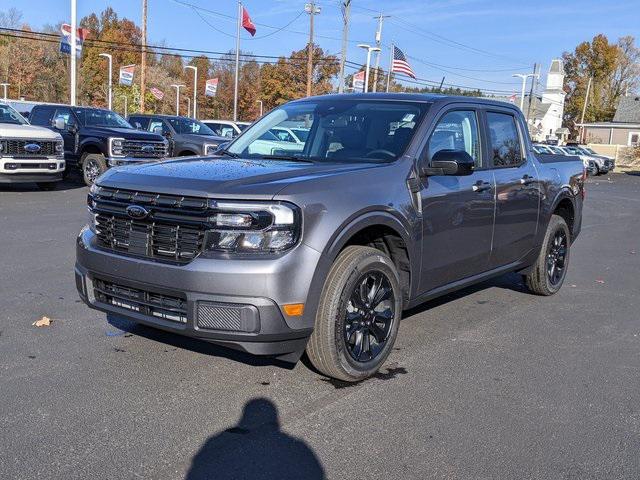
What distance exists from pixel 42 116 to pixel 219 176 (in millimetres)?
14579

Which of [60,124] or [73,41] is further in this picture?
[73,41]

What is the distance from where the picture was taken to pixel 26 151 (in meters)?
13.5

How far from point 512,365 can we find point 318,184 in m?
2.04

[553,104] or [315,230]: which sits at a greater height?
[553,104]

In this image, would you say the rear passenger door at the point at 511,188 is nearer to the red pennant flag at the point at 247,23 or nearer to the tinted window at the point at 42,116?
the tinted window at the point at 42,116

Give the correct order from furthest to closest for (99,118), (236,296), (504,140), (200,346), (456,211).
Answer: (99,118)
(504,140)
(456,211)
(200,346)
(236,296)

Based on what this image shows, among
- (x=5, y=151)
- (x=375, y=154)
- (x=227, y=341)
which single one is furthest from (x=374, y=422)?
(x=5, y=151)

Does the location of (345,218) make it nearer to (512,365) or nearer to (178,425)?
(178,425)

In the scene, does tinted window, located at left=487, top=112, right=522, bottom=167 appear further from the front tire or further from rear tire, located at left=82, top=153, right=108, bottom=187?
rear tire, located at left=82, top=153, right=108, bottom=187

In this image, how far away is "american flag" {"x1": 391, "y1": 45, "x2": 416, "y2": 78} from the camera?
1318 inches

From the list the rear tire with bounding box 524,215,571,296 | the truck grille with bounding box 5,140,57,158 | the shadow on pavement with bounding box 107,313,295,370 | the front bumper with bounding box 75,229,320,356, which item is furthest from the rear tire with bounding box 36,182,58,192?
the front bumper with bounding box 75,229,320,356

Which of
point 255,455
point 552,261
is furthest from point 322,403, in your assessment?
point 552,261

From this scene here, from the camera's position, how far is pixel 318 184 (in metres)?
3.82

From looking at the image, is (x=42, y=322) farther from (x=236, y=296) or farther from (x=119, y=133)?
(x=119, y=133)
